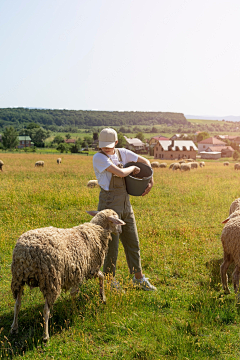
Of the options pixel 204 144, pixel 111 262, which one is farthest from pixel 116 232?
pixel 204 144

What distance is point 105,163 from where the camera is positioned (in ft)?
14.4

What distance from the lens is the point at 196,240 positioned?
7.69 meters

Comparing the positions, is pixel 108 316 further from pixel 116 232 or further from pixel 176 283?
pixel 176 283

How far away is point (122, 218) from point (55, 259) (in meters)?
1.51

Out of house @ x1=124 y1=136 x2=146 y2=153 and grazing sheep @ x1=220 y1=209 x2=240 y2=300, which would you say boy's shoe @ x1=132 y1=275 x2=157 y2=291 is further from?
house @ x1=124 y1=136 x2=146 y2=153

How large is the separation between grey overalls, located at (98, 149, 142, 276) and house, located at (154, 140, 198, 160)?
209 ft

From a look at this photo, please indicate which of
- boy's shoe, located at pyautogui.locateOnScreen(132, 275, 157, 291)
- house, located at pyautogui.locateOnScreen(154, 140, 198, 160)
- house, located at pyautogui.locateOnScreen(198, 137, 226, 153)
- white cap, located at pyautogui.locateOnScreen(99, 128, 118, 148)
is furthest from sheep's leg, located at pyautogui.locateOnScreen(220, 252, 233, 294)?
house, located at pyautogui.locateOnScreen(198, 137, 226, 153)

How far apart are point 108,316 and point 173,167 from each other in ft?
91.1

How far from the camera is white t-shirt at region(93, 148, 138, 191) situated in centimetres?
442

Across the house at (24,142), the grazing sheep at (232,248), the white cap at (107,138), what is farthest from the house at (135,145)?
the white cap at (107,138)

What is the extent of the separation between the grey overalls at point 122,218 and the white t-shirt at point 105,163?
0.28 feet

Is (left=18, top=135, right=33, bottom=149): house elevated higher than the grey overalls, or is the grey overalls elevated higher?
(left=18, top=135, right=33, bottom=149): house

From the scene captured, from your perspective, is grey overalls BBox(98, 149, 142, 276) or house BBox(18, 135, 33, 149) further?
house BBox(18, 135, 33, 149)

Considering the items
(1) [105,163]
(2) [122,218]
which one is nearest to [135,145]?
(2) [122,218]
